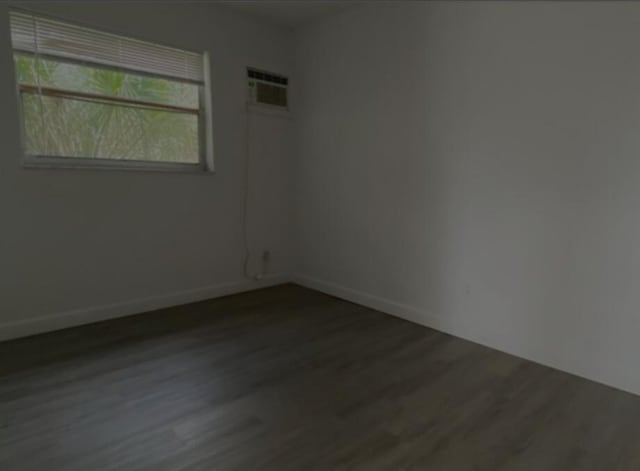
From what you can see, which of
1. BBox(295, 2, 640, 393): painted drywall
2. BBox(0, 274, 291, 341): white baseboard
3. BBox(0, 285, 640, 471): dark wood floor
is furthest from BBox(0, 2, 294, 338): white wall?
BBox(295, 2, 640, 393): painted drywall

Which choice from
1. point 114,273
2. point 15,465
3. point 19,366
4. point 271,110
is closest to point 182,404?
point 15,465

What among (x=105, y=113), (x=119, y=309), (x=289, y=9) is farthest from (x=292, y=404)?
(x=289, y=9)

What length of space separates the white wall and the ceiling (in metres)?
0.15

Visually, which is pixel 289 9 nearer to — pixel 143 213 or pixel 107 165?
pixel 107 165

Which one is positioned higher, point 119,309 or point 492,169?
point 492,169

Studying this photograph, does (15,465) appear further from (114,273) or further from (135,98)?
(135,98)

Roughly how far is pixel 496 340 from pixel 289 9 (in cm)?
323

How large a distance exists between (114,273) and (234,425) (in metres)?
1.93

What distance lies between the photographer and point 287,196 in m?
4.28

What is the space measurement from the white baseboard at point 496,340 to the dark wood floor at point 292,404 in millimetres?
80

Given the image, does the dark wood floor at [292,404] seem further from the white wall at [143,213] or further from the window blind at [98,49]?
the window blind at [98,49]

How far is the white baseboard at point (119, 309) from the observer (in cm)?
282

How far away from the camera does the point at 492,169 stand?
2.69 meters

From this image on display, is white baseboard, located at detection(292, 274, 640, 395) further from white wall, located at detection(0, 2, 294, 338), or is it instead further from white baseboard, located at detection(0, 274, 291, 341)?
white wall, located at detection(0, 2, 294, 338)
